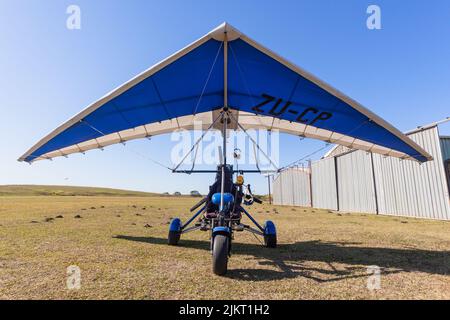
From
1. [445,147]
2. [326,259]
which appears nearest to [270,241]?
[326,259]

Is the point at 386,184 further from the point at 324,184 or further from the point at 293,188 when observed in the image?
the point at 293,188

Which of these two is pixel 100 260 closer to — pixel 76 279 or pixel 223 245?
pixel 76 279

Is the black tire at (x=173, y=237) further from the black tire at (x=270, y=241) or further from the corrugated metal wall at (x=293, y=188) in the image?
the corrugated metal wall at (x=293, y=188)

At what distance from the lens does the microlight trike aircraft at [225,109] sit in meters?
5.75

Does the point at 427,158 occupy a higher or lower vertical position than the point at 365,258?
higher

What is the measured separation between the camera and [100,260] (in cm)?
538

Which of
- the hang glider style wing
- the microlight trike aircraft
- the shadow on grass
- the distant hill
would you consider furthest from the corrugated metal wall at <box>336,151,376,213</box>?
the distant hill

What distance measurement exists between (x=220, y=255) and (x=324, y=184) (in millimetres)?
25059

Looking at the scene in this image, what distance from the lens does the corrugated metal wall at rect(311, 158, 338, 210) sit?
84.0 ft

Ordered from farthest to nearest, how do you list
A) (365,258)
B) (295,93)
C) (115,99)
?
(295,93) → (115,99) → (365,258)

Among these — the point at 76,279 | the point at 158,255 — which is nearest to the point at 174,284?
the point at 76,279

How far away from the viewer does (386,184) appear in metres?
18.8
